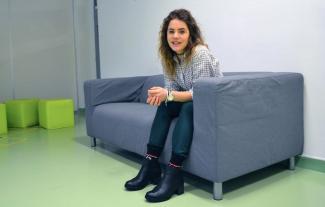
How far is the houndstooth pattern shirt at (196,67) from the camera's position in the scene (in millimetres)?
1859

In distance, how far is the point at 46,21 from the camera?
4.73m

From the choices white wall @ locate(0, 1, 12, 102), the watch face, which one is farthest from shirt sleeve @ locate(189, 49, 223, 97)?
white wall @ locate(0, 1, 12, 102)

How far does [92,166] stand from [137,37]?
1.74m

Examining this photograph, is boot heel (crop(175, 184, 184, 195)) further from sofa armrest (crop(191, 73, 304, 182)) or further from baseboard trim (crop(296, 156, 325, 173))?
baseboard trim (crop(296, 156, 325, 173))

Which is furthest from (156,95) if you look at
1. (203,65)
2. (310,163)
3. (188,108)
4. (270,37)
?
(310,163)

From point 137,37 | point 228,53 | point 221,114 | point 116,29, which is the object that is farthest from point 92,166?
point 116,29

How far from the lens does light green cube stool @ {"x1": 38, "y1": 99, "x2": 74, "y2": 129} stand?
387 cm

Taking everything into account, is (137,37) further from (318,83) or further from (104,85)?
(318,83)

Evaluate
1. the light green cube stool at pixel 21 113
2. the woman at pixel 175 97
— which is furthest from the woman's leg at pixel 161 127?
the light green cube stool at pixel 21 113

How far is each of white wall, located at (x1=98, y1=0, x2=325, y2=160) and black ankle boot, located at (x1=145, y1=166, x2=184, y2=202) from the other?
3.02 ft

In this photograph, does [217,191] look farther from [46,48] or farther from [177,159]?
[46,48]

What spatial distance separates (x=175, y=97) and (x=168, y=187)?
48 cm

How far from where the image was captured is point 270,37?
2.28 metres

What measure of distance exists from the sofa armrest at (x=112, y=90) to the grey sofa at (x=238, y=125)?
603mm
